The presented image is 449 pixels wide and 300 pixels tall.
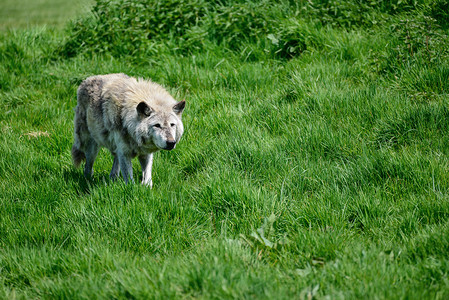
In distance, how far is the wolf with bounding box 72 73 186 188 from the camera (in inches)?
209

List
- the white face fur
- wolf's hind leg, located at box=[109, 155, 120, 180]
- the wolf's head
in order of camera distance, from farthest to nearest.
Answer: wolf's hind leg, located at box=[109, 155, 120, 180]
the wolf's head
the white face fur

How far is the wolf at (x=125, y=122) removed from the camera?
5.30 metres

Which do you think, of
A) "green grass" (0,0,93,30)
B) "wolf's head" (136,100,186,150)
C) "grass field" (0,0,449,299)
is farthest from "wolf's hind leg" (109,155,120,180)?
"green grass" (0,0,93,30)

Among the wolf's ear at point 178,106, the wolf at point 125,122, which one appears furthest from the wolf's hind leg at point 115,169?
the wolf's ear at point 178,106

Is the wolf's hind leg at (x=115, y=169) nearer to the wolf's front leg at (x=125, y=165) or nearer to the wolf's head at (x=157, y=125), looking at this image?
the wolf's front leg at (x=125, y=165)

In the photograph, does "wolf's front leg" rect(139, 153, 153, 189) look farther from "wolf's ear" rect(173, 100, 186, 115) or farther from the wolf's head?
"wolf's ear" rect(173, 100, 186, 115)

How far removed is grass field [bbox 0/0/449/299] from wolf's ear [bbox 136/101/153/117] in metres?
0.82

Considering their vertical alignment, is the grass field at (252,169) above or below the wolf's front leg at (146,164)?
above

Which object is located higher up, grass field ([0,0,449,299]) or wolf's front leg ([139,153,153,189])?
grass field ([0,0,449,299])

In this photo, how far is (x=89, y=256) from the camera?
12.5ft

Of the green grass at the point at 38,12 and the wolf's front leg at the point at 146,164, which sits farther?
the green grass at the point at 38,12

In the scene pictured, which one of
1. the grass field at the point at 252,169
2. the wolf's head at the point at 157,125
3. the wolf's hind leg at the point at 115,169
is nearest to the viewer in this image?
the grass field at the point at 252,169

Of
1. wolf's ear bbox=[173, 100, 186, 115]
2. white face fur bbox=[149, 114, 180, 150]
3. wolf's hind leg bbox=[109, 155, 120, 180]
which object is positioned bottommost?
wolf's hind leg bbox=[109, 155, 120, 180]

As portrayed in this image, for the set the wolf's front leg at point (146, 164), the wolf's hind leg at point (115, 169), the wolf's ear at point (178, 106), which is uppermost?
the wolf's ear at point (178, 106)
